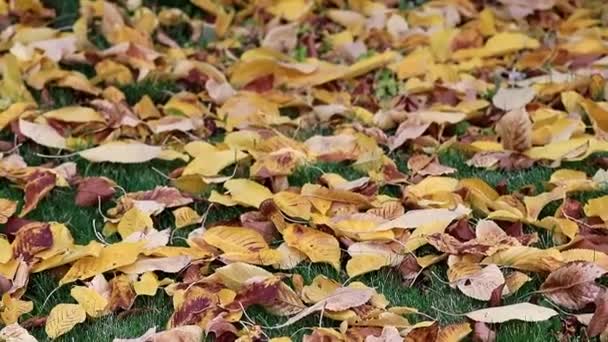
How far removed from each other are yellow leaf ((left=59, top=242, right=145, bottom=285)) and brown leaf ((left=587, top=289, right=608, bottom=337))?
1.15 m

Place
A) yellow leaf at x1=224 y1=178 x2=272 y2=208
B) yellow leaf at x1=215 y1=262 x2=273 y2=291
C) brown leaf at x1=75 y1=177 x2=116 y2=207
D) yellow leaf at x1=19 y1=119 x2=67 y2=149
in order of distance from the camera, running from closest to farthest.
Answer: yellow leaf at x1=215 y1=262 x2=273 y2=291, yellow leaf at x1=224 y1=178 x2=272 y2=208, brown leaf at x1=75 y1=177 x2=116 y2=207, yellow leaf at x1=19 y1=119 x2=67 y2=149

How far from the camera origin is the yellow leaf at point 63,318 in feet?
8.31

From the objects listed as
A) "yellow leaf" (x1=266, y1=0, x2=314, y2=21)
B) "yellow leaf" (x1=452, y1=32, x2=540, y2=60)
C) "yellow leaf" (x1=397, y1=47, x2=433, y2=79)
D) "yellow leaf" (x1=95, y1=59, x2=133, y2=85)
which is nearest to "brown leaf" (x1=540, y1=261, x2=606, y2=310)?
"yellow leaf" (x1=397, y1=47, x2=433, y2=79)

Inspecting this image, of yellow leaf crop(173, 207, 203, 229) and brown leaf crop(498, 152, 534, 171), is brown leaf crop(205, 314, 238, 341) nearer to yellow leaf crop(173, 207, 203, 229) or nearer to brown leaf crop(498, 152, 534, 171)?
Answer: yellow leaf crop(173, 207, 203, 229)

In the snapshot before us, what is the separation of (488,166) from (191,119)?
1.06 metres

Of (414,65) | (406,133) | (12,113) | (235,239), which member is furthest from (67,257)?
(414,65)

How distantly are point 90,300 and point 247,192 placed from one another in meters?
0.65

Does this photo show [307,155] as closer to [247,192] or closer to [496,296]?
[247,192]

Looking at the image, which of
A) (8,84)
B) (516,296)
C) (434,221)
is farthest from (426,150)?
(8,84)

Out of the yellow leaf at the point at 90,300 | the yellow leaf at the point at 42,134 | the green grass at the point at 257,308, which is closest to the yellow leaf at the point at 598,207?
the green grass at the point at 257,308

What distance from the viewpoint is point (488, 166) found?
3371mm

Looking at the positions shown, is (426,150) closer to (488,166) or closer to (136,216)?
(488,166)

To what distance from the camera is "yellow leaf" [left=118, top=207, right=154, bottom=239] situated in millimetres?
2975

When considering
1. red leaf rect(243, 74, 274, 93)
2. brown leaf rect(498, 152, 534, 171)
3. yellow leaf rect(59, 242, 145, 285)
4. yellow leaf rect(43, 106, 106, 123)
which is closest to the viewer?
yellow leaf rect(59, 242, 145, 285)
